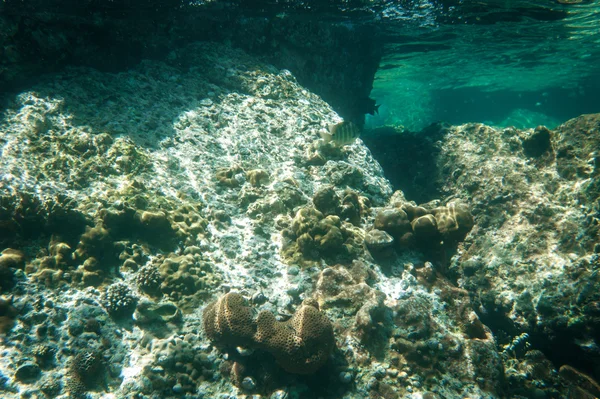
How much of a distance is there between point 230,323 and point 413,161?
728cm

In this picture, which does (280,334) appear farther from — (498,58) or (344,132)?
(498,58)

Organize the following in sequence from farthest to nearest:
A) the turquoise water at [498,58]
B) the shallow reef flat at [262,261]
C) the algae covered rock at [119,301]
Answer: the turquoise water at [498,58], the algae covered rock at [119,301], the shallow reef flat at [262,261]

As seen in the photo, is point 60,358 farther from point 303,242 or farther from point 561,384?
point 561,384

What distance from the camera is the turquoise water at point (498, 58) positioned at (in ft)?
42.4

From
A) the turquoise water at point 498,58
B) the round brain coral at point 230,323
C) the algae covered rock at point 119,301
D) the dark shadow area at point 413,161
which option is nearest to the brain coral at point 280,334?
the round brain coral at point 230,323

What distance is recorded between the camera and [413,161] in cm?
874

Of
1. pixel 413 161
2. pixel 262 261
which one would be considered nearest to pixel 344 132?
pixel 262 261

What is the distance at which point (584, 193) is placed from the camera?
5.11 m

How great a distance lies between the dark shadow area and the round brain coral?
6093 millimetres

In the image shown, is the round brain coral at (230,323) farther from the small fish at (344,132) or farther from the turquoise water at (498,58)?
the turquoise water at (498,58)

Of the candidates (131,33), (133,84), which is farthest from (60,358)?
(131,33)

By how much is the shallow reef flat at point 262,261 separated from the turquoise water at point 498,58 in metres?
9.47

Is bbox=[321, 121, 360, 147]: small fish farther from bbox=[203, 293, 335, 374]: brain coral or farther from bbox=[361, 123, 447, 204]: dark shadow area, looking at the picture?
bbox=[203, 293, 335, 374]: brain coral

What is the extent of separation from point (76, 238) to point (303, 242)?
10.6 feet
